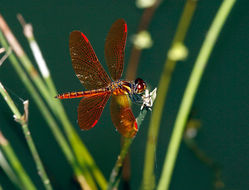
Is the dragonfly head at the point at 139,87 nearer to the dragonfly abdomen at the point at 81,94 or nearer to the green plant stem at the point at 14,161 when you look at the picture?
the dragonfly abdomen at the point at 81,94

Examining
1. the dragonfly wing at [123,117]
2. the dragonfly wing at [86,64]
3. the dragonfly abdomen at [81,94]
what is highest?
the dragonfly wing at [86,64]

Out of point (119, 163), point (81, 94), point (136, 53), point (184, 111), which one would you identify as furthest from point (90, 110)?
point (136, 53)

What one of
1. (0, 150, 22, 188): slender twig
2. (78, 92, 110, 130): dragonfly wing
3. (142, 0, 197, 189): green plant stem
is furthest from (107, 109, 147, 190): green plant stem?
(0, 150, 22, 188): slender twig

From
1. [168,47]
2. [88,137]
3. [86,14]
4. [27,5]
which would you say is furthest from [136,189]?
[27,5]

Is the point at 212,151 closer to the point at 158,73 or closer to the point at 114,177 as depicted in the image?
the point at 158,73

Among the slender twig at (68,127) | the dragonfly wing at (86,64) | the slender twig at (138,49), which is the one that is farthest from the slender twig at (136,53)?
the dragonfly wing at (86,64)

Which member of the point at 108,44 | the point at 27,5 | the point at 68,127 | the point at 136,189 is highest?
the point at 27,5

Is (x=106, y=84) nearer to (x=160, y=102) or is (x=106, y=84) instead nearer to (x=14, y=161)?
(x=160, y=102)
